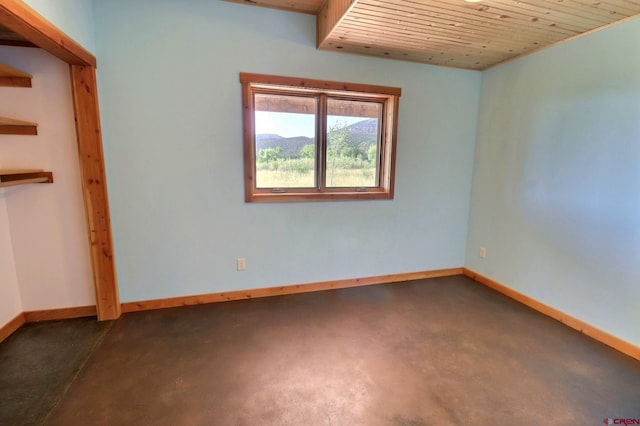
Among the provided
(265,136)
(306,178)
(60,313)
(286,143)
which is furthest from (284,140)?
(60,313)

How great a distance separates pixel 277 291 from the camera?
10.0ft

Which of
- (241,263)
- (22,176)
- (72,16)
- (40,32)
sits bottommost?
(241,263)

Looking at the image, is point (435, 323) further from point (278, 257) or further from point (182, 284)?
point (182, 284)

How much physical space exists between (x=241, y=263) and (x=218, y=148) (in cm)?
112

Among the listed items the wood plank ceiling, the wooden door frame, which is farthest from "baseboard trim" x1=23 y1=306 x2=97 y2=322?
the wood plank ceiling

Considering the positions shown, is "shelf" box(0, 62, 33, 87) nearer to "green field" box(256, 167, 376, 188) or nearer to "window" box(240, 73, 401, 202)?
"window" box(240, 73, 401, 202)

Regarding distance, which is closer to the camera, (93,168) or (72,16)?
(72,16)

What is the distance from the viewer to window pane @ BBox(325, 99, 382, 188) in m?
3.10

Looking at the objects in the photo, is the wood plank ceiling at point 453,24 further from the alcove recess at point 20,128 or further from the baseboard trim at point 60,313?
the baseboard trim at point 60,313

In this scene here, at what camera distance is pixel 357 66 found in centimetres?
294

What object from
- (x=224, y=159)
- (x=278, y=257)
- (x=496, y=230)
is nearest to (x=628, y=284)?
(x=496, y=230)

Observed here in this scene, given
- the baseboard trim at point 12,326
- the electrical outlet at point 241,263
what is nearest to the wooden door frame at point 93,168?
the baseboard trim at point 12,326

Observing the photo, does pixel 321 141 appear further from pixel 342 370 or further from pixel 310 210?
pixel 342 370

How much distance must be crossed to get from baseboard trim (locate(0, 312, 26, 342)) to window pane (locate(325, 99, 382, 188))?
9.48 ft
